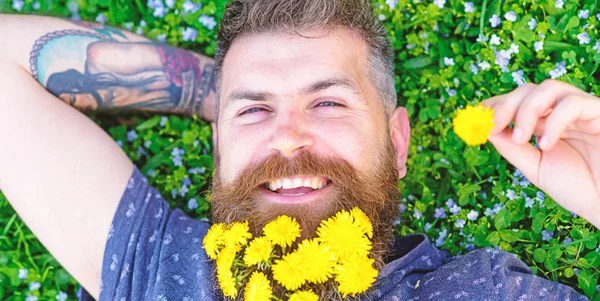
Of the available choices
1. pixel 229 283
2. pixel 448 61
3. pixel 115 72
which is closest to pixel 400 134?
pixel 448 61

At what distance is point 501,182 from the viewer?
304 cm

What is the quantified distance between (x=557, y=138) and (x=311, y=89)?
94cm

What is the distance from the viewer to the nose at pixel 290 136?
Result: 89.8 inches

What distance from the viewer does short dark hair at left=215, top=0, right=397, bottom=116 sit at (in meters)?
2.51

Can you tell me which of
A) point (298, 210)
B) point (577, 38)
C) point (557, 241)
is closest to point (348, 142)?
point (298, 210)

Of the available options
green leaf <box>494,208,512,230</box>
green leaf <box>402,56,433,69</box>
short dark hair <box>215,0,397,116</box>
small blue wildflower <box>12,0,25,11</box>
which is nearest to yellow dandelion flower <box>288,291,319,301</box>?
short dark hair <box>215,0,397,116</box>

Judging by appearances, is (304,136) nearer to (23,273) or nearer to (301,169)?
(301,169)

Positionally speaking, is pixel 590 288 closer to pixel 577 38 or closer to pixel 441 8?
pixel 577 38

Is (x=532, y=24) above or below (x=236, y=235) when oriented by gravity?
above

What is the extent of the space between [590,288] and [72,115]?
2.49 meters

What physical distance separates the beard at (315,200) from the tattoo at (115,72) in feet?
2.74

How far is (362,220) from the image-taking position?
217cm

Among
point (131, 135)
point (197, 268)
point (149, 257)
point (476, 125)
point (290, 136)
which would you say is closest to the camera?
point (476, 125)

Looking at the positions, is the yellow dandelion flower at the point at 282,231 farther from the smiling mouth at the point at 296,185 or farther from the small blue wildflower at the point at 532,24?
the small blue wildflower at the point at 532,24
